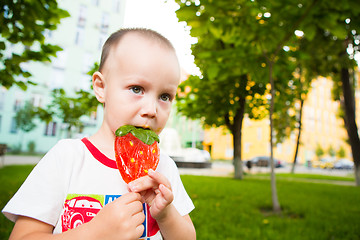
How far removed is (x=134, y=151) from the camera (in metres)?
1.00

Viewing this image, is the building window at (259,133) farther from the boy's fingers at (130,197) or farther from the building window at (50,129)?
the boy's fingers at (130,197)

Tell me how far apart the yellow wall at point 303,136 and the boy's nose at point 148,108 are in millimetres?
37715

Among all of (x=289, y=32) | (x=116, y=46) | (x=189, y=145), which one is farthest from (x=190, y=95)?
(x=189, y=145)

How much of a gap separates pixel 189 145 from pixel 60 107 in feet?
114

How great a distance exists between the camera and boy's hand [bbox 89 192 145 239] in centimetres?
88

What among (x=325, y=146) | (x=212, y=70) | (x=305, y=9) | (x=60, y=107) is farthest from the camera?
(x=325, y=146)

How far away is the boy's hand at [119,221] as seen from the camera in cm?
88

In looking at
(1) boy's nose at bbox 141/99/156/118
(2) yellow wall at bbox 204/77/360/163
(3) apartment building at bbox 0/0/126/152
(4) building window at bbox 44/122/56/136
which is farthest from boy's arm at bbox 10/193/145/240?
(2) yellow wall at bbox 204/77/360/163

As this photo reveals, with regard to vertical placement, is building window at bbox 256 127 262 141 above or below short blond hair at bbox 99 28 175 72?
above

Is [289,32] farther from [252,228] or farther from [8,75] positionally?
[8,75]

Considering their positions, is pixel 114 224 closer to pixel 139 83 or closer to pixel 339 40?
pixel 139 83

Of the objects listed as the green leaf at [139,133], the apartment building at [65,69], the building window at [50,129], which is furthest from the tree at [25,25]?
the building window at [50,129]

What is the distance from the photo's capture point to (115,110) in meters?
1.05

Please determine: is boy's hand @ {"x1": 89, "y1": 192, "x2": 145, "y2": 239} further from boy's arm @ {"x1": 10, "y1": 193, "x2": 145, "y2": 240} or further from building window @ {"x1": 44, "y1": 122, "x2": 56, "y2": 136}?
building window @ {"x1": 44, "y1": 122, "x2": 56, "y2": 136}
